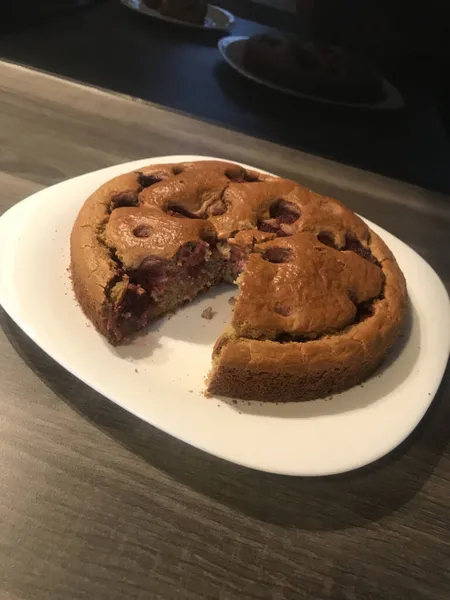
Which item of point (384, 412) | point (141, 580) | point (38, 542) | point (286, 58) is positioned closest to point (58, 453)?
point (38, 542)

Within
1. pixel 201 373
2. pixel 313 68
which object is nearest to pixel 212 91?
pixel 313 68

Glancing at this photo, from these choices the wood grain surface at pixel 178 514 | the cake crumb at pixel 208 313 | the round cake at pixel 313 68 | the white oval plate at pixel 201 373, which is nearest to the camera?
the wood grain surface at pixel 178 514

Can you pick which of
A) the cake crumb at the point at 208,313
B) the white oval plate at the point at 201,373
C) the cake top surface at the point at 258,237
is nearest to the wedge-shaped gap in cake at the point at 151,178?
the cake top surface at the point at 258,237

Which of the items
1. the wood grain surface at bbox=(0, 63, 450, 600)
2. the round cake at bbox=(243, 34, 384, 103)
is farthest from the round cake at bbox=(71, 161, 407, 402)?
the round cake at bbox=(243, 34, 384, 103)

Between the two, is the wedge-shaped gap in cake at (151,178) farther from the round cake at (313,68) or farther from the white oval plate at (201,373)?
the round cake at (313,68)

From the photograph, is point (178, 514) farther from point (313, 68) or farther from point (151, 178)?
point (313, 68)

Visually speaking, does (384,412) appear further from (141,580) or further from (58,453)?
(58,453)

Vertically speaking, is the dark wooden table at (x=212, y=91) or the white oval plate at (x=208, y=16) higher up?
the white oval plate at (x=208, y=16)
